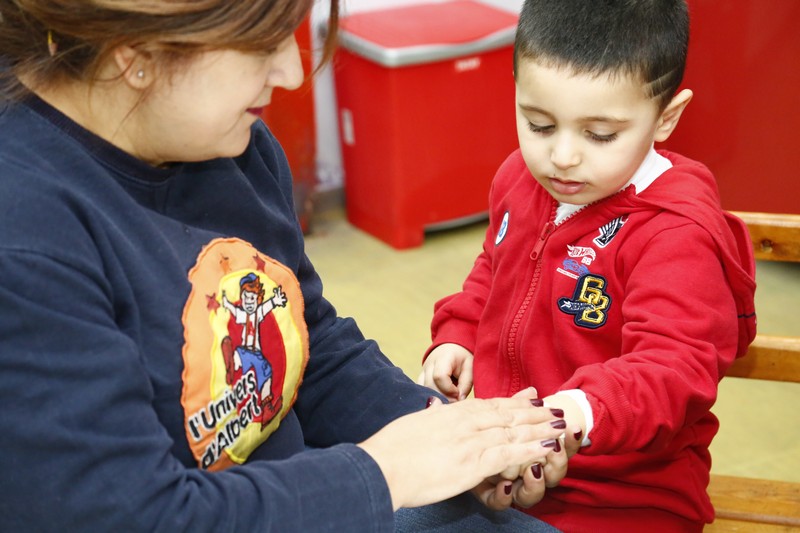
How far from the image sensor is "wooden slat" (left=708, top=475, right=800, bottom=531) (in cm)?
136

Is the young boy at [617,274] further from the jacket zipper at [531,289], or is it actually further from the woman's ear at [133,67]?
the woman's ear at [133,67]

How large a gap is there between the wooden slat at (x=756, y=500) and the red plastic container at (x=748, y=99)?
1.42 metres

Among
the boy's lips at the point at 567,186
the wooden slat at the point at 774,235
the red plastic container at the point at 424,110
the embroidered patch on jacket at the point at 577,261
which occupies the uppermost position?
the boy's lips at the point at 567,186

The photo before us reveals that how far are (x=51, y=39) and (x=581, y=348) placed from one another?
0.67 m

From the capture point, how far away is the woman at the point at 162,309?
84 cm

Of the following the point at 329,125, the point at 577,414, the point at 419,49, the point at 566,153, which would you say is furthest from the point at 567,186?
the point at 329,125

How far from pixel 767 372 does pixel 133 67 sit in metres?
0.94

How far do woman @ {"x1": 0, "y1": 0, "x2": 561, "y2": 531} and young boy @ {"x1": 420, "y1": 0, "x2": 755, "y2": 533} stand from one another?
11cm

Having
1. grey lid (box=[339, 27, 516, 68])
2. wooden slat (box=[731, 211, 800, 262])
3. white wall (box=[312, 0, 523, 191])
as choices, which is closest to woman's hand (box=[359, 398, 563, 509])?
wooden slat (box=[731, 211, 800, 262])

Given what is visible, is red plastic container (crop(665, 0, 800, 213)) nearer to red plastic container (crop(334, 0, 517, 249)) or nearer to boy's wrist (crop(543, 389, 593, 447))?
red plastic container (crop(334, 0, 517, 249))

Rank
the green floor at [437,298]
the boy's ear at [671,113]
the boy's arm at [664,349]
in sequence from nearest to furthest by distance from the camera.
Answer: the boy's arm at [664,349] < the boy's ear at [671,113] < the green floor at [437,298]

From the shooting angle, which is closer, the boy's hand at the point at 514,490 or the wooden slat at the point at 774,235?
the boy's hand at the point at 514,490

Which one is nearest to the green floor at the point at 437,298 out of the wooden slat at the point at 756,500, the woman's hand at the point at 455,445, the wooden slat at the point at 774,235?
the wooden slat at the point at 756,500

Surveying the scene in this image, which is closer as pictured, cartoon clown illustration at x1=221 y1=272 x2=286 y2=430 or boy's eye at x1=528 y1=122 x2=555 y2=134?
cartoon clown illustration at x1=221 y1=272 x2=286 y2=430
